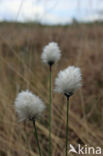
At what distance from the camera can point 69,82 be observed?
1.40ft

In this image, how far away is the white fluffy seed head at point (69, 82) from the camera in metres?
0.42

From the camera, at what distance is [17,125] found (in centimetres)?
94

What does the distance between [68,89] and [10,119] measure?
2.18ft

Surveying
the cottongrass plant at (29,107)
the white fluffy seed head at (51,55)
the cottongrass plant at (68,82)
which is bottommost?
the cottongrass plant at (29,107)

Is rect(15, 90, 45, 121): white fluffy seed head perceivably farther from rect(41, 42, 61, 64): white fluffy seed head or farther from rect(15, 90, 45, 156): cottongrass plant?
rect(41, 42, 61, 64): white fluffy seed head

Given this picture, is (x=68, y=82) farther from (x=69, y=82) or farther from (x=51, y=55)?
(x=51, y=55)

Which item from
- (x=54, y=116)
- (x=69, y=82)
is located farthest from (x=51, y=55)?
(x=54, y=116)

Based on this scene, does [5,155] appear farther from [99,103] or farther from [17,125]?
[99,103]

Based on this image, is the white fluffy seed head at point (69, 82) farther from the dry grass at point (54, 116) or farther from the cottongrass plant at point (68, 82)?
the dry grass at point (54, 116)

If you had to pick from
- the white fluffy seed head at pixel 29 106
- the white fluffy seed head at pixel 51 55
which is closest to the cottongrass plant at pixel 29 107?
the white fluffy seed head at pixel 29 106

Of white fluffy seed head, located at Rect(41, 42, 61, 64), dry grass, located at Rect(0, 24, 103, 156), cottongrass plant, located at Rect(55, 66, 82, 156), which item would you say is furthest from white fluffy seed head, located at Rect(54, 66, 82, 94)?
dry grass, located at Rect(0, 24, 103, 156)

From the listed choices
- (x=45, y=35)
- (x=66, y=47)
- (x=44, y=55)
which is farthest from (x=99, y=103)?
(x=45, y=35)

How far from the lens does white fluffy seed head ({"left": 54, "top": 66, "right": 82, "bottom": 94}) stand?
421 mm

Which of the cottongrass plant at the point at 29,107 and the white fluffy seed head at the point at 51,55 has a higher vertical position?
the white fluffy seed head at the point at 51,55
